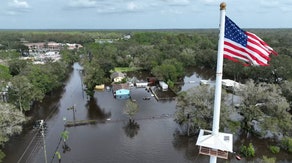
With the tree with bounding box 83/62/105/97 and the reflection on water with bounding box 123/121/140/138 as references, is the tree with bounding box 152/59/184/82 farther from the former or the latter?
the reflection on water with bounding box 123/121/140/138

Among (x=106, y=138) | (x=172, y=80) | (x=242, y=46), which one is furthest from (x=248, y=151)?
(x=172, y=80)

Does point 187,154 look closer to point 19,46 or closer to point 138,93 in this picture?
point 138,93

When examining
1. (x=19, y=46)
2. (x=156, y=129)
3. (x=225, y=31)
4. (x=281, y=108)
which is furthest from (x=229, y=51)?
(x=19, y=46)

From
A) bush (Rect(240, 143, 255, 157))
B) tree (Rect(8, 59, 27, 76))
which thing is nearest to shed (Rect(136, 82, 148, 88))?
tree (Rect(8, 59, 27, 76))

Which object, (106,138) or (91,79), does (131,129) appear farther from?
(91,79)

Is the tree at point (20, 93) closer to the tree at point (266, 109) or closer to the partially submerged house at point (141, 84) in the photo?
the partially submerged house at point (141, 84)

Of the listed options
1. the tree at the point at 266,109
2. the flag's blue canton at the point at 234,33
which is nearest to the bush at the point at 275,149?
the tree at the point at 266,109

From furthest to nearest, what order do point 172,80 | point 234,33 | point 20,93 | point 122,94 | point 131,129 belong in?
point 172,80 < point 122,94 < point 20,93 < point 131,129 < point 234,33
